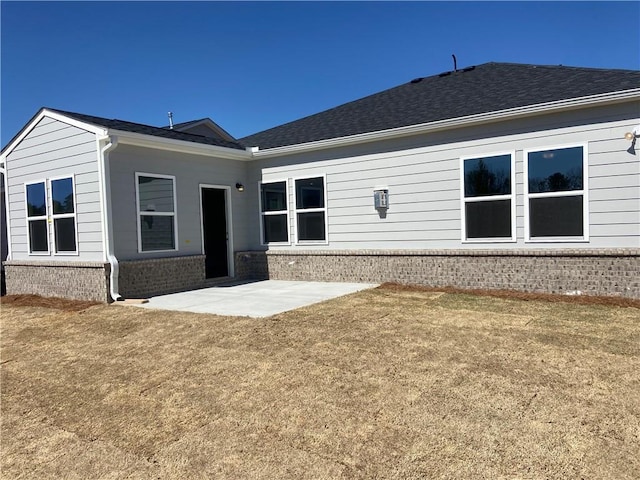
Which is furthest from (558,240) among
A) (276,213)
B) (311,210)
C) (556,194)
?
(276,213)

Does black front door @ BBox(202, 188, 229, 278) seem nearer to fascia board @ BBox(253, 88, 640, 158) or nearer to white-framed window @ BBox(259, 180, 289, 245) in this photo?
white-framed window @ BBox(259, 180, 289, 245)

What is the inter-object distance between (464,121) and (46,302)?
8.31 m

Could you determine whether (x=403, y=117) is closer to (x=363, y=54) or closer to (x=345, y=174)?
(x=345, y=174)

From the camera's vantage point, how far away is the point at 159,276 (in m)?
8.31

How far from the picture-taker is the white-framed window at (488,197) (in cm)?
720

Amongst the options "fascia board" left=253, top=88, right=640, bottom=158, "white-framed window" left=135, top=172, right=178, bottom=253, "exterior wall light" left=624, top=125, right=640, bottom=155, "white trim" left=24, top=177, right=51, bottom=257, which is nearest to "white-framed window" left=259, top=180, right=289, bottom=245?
"fascia board" left=253, top=88, right=640, bottom=158

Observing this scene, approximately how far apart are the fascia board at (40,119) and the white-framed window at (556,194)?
283 inches

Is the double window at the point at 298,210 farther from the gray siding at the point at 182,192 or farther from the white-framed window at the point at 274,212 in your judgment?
the gray siding at the point at 182,192

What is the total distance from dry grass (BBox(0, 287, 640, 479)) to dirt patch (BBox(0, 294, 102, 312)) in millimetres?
1662

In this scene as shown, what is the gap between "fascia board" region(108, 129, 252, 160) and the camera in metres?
7.62

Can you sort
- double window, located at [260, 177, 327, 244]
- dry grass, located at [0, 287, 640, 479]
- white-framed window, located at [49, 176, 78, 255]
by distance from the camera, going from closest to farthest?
dry grass, located at [0, 287, 640, 479] < white-framed window, located at [49, 176, 78, 255] < double window, located at [260, 177, 327, 244]

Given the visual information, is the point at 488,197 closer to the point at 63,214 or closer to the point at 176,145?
the point at 176,145

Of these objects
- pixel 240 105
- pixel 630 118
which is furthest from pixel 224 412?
pixel 240 105

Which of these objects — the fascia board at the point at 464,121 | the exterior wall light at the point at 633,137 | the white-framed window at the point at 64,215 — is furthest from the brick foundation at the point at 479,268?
the white-framed window at the point at 64,215
